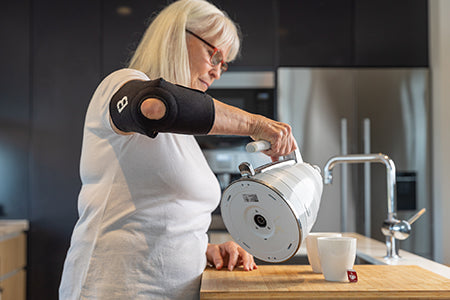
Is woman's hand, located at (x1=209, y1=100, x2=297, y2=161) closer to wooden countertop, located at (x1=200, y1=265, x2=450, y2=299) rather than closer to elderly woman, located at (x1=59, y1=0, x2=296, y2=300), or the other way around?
elderly woman, located at (x1=59, y1=0, x2=296, y2=300)

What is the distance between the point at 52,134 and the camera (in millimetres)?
2885

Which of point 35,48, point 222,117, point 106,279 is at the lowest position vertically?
point 106,279

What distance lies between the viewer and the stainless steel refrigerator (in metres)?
2.86

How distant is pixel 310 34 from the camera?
296cm

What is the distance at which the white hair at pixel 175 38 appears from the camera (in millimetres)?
1081

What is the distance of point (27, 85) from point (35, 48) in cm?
22

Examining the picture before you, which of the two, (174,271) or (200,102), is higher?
(200,102)

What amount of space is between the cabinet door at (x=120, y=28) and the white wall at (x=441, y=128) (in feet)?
5.44

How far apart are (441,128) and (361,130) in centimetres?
46

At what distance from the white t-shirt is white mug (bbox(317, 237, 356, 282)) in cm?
25

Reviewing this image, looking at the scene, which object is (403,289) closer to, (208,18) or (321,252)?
(321,252)

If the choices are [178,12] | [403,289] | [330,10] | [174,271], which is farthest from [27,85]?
[403,289]

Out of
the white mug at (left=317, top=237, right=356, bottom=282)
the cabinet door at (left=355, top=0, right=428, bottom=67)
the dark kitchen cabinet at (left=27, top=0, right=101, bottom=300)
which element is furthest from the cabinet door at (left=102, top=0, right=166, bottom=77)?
the white mug at (left=317, top=237, right=356, bottom=282)

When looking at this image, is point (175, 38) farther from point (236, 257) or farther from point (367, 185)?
point (367, 185)
